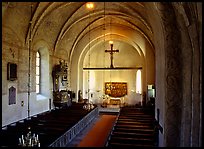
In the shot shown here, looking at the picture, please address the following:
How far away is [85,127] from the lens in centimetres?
1413

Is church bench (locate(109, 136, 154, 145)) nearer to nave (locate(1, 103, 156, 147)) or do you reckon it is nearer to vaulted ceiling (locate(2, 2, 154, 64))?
nave (locate(1, 103, 156, 147))

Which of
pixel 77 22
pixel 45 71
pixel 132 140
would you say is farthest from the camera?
pixel 77 22

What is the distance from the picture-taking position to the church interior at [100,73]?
6535 millimetres

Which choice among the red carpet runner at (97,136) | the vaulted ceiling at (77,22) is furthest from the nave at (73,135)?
the vaulted ceiling at (77,22)

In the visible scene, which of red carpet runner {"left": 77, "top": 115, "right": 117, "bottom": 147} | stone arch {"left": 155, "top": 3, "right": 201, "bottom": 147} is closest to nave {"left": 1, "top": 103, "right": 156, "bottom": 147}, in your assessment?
red carpet runner {"left": 77, "top": 115, "right": 117, "bottom": 147}

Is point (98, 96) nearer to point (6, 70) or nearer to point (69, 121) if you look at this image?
point (69, 121)

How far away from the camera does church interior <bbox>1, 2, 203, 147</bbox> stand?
6.54 metres

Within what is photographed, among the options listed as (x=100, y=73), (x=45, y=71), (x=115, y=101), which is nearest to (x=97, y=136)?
(x=45, y=71)

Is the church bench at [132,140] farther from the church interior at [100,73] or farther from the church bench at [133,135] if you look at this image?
the church bench at [133,135]

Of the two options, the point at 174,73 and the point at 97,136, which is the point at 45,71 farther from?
the point at 174,73

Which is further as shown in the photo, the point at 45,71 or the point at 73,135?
the point at 45,71

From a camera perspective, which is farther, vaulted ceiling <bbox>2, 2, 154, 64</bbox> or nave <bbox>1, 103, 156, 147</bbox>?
vaulted ceiling <bbox>2, 2, 154, 64</bbox>

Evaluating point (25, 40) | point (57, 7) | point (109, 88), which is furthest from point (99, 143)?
point (109, 88)

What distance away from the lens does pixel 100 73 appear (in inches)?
1113
